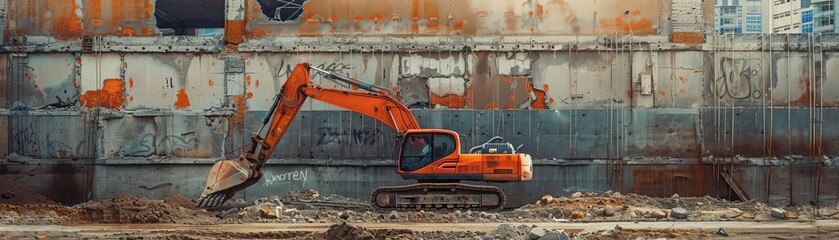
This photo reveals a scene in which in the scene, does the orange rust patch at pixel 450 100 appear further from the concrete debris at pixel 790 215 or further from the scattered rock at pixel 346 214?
the concrete debris at pixel 790 215

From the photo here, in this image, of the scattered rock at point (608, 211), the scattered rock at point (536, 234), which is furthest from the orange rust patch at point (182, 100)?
the scattered rock at point (536, 234)

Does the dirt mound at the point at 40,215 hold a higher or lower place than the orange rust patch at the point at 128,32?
lower

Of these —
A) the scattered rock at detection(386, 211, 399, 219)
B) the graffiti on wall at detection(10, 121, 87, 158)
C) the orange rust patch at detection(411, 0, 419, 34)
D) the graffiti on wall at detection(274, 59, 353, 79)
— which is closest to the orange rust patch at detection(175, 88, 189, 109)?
the graffiti on wall at detection(274, 59, 353, 79)

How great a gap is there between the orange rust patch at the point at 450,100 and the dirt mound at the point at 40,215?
339 inches

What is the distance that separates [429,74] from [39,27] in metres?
9.34

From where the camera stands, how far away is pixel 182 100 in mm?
28609

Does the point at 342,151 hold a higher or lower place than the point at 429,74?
lower

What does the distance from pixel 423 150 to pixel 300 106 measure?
2.97 meters

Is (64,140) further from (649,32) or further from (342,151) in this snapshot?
(649,32)

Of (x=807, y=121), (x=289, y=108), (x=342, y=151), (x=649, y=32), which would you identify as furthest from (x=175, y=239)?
(x=807, y=121)

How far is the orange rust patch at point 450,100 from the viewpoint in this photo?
28.4 m

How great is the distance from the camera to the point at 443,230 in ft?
66.6

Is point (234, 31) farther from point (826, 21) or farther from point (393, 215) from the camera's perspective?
point (826, 21)

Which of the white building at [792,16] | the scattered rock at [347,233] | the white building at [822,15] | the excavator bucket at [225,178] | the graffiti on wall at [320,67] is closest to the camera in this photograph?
the scattered rock at [347,233]
